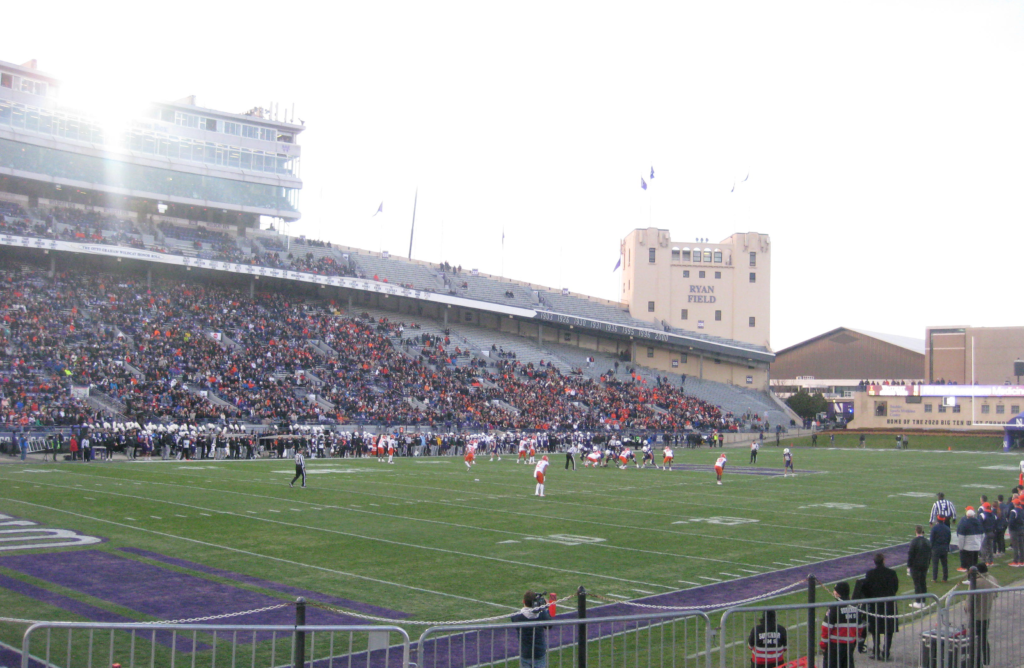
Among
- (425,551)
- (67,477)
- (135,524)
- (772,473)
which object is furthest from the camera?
(772,473)

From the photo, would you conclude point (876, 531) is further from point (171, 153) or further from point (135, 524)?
point (171, 153)

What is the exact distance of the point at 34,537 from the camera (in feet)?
55.5

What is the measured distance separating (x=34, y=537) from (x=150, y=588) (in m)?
5.30

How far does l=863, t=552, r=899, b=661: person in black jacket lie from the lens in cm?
878

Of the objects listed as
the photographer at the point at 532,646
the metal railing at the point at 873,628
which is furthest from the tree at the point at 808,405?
the photographer at the point at 532,646

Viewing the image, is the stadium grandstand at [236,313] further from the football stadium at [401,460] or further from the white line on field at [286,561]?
the white line on field at [286,561]

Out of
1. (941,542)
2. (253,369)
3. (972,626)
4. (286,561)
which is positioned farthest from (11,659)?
(253,369)

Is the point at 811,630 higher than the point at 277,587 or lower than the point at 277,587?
higher

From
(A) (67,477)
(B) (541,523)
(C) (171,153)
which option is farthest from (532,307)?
(B) (541,523)

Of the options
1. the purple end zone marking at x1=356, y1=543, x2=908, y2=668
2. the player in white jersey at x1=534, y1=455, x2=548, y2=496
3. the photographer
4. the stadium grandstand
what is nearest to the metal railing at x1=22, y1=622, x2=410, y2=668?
the purple end zone marking at x1=356, y1=543, x2=908, y2=668

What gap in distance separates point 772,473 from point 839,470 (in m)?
4.21

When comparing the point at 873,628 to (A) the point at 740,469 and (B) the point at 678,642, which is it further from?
(A) the point at 740,469

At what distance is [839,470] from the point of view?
40125mm

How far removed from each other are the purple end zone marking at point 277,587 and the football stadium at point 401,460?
4.0 inches
